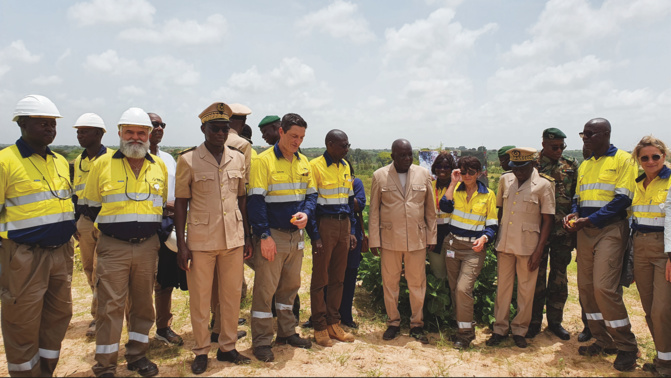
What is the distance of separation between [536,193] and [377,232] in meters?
2.10

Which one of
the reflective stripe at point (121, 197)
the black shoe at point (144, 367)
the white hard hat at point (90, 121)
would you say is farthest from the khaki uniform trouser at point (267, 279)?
the white hard hat at point (90, 121)

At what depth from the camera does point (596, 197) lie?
16.1 ft

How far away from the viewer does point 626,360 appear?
4652 mm

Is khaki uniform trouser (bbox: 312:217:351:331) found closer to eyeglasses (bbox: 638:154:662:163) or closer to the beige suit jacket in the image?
the beige suit jacket

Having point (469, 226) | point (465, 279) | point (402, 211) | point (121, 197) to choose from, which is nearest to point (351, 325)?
point (465, 279)

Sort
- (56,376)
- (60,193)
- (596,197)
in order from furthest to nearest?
1. (596,197)
2. (56,376)
3. (60,193)

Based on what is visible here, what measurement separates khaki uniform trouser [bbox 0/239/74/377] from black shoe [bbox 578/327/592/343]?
20.9ft

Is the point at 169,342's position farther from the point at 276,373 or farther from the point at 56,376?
the point at 276,373

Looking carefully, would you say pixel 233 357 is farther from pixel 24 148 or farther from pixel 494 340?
pixel 494 340

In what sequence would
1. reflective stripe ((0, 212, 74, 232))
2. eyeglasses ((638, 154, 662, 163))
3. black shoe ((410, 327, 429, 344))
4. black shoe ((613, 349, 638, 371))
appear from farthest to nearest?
black shoe ((410, 327, 429, 344)) → black shoe ((613, 349, 638, 371)) → eyeglasses ((638, 154, 662, 163)) → reflective stripe ((0, 212, 74, 232))

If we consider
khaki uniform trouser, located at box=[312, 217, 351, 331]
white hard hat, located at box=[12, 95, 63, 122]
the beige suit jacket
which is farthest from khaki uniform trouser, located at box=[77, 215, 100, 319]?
the beige suit jacket

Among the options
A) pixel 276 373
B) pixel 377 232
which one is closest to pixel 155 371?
pixel 276 373

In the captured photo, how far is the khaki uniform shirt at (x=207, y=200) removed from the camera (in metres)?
4.23

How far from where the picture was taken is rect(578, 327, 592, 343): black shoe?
18.0 ft
